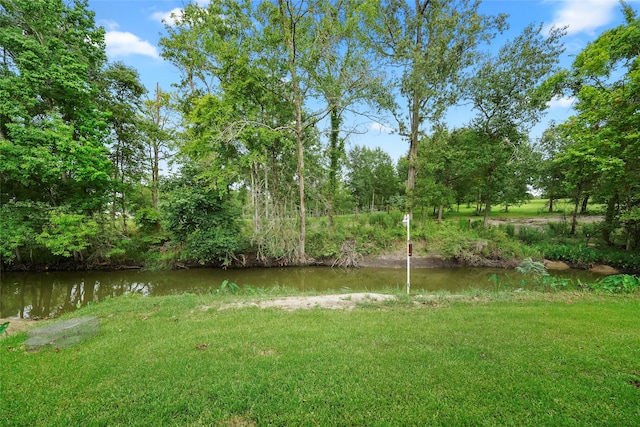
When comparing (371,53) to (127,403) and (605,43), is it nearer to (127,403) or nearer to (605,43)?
(605,43)

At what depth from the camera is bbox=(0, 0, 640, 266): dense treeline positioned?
9062 mm

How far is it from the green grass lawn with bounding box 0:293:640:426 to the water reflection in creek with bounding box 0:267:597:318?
479cm

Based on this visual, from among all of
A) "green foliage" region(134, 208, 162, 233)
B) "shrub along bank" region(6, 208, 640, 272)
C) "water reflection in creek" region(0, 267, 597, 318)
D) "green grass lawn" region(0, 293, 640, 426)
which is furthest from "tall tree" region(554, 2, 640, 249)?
"green foliage" region(134, 208, 162, 233)

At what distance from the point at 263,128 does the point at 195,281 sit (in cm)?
728

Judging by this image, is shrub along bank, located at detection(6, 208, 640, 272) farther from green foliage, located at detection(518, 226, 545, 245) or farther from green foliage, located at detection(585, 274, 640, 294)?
green foliage, located at detection(585, 274, 640, 294)

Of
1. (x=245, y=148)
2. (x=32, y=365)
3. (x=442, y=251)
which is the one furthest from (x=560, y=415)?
(x=245, y=148)

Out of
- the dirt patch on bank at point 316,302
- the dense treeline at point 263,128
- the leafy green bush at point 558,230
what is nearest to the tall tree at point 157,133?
the dense treeline at point 263,128

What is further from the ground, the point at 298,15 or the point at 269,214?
the point at 298,15

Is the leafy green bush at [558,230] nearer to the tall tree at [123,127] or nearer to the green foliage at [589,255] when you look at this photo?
the green foliage at [589,255]

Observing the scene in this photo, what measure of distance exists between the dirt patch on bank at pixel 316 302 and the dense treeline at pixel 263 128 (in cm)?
605

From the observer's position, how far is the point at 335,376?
2.84 metres

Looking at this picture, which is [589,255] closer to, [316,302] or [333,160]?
[333,160]

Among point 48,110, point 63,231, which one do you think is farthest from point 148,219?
point 48,110

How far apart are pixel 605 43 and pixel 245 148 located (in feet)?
50.6
